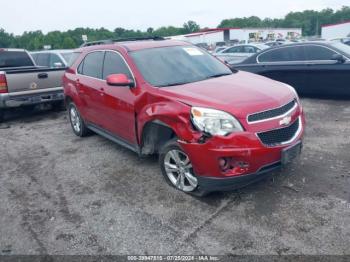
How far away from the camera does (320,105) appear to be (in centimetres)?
760

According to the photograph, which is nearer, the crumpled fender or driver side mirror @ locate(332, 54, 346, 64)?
the crumpled fender

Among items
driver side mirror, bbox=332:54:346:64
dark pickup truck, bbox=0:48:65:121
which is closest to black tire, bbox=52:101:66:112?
dark pickup truck, bbox=0:48:65:121

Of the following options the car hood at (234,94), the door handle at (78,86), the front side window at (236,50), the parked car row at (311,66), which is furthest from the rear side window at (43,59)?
the car hood at (234,94)

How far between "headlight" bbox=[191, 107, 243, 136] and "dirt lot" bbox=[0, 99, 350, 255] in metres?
0.89

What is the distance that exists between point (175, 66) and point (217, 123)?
57.9 inches

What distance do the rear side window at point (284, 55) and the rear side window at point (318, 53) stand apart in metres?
0.13

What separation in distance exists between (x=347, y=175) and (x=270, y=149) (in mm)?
1460

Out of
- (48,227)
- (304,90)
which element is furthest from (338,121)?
(48,227)

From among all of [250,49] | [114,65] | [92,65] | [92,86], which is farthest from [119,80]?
[250,49]

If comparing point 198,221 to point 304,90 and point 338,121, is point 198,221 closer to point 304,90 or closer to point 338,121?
point 338,121

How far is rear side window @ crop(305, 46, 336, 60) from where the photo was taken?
24.7ft

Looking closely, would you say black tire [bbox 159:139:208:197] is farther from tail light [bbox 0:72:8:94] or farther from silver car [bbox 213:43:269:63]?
silver car [bbox 213:43:269:63]

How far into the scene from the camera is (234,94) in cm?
367

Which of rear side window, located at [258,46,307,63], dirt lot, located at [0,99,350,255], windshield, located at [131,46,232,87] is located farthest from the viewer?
rear side window, located at [258,46,307,63]
